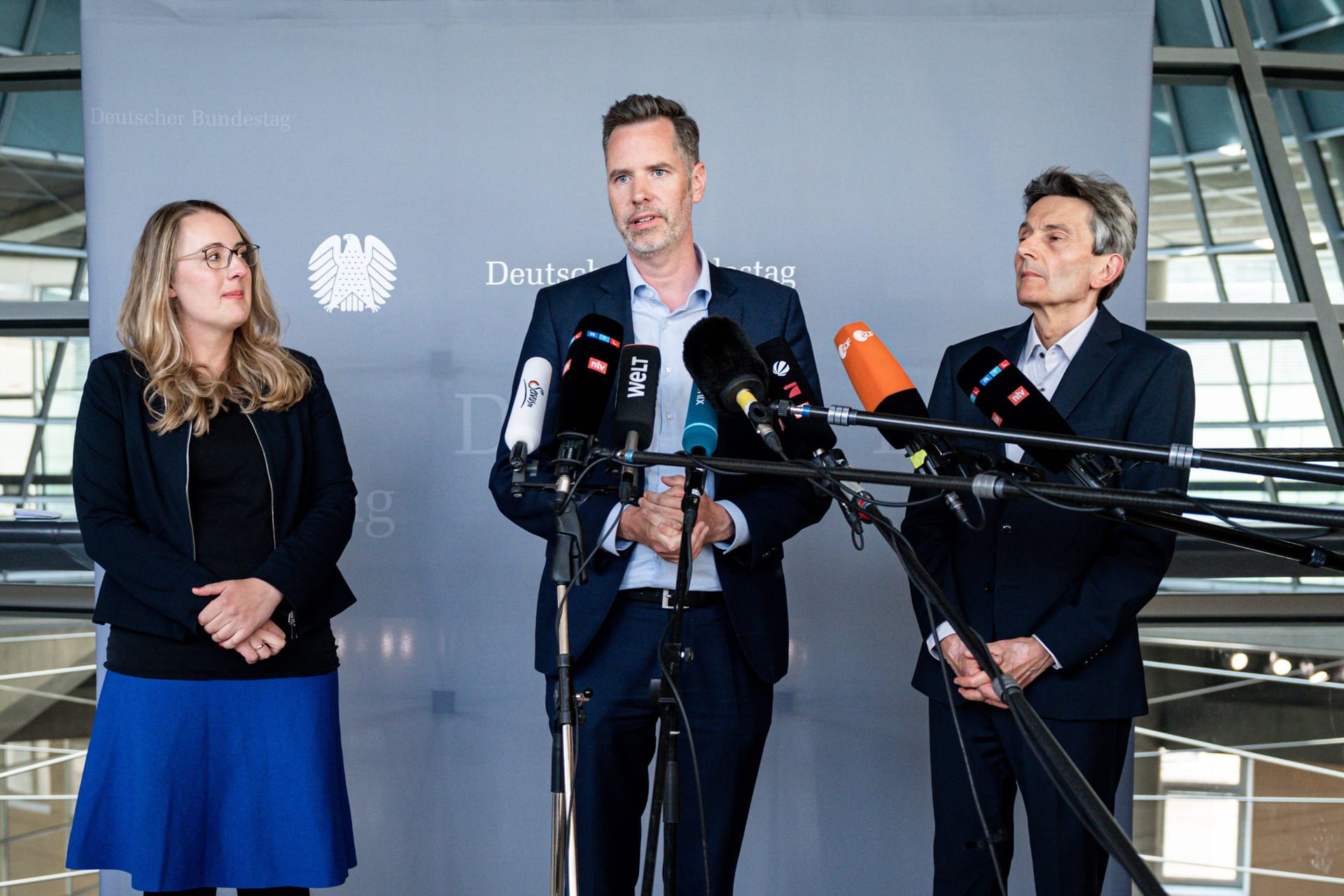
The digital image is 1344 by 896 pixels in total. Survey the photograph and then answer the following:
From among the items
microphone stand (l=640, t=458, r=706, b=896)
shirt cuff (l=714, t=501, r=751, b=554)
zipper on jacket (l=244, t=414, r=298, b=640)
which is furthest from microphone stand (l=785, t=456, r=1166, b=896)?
zipper on jacket (l=244, t=414, r=298, b=640)

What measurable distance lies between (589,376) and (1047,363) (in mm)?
1023

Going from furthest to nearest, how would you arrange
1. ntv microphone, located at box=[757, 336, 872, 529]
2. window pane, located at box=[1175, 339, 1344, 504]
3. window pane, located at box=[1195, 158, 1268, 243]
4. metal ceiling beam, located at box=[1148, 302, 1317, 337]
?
window pane, located at box=[1195, 158, 1268, 243] < window pane, located at box=[1175, 339, 1344, 504] < metal ceiling beam, located at box=[1148, 302, 1317, 337] < ntv microphone, located at box=[757, 336, 872, 529]

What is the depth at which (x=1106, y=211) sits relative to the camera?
224cm

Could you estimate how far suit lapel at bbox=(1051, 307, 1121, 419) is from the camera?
84.7 inches

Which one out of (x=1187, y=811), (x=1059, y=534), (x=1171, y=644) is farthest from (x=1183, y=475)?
(x=1171, y=644)

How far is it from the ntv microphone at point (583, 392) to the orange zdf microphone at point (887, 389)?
37 centimetres

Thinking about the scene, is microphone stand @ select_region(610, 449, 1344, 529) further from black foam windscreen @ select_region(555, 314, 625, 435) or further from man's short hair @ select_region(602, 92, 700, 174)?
man's short hair @ select_region(602, 92, 700, 174)

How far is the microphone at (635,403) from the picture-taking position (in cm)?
160

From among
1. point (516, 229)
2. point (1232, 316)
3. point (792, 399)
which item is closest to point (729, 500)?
point (792, 399)

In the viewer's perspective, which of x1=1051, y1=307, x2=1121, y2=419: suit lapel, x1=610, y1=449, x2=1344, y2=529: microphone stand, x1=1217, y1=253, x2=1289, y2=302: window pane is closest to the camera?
x1=610, y1=449, x2=1344, y2=529: microphone stand

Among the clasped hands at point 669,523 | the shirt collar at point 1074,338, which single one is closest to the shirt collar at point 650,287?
the clasped hands at point 669,523

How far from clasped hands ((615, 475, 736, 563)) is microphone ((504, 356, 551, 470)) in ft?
1.15

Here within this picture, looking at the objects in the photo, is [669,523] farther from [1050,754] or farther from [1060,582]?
[1050,754]

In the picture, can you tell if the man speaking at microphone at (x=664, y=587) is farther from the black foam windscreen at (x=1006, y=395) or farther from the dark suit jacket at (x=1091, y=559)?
the black foam windscreen at (x=1006, y=395)
